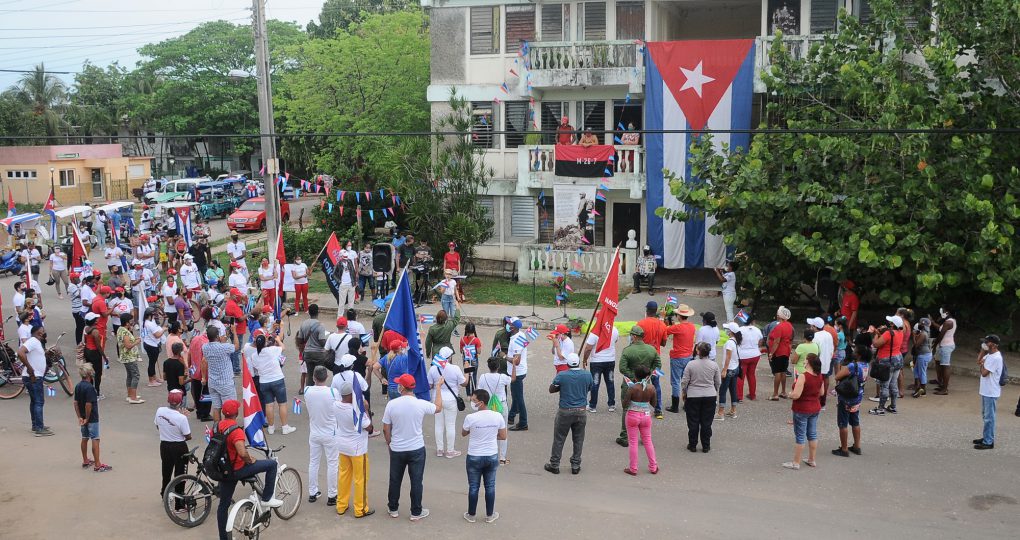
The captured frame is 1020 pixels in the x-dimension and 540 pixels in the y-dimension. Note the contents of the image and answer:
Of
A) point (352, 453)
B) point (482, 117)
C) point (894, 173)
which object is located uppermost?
point (482, 117)

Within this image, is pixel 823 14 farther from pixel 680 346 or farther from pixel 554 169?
pixel 680 346

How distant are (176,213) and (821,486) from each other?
66.4 ft

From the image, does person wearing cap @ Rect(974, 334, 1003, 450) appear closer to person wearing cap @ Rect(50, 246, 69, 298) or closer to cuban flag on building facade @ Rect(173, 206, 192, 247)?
cuban flag on building facade @ Rect(173, 206, 192, 247)

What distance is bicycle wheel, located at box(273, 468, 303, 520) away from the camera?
34.6ft

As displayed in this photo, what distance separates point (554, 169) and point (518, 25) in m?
4.36

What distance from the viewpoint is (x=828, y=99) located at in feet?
64.4

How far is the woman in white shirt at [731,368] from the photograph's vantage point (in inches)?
542

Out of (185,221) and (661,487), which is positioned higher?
(185,221)

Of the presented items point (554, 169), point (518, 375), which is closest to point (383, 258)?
point (554, 169)

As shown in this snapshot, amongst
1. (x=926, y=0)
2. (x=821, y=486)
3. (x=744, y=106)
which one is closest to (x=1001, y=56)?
(x=926, y=0)

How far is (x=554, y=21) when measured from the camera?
2594 cm

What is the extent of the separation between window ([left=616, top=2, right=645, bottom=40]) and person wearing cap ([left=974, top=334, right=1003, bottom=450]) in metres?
14.7

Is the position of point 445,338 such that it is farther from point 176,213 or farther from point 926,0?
point 176,213

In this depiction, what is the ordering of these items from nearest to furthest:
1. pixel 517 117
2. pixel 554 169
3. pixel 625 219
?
pixel 554 169, pixel 625 219, pixel 517 117
